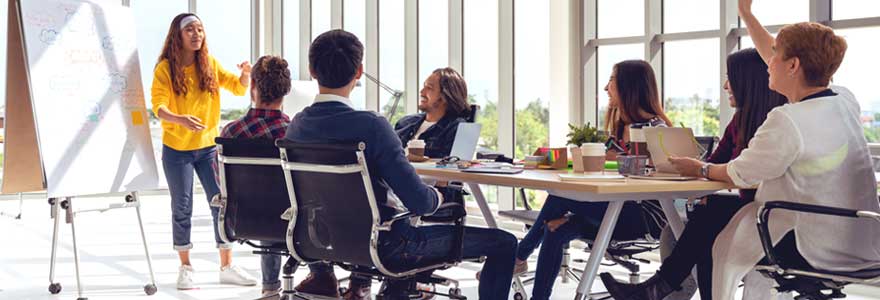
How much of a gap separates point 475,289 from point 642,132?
6.08ft

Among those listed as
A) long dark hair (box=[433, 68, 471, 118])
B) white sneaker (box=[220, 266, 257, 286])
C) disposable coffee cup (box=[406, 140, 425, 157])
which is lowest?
white sneaker (box=[220, 266, 257, 286])

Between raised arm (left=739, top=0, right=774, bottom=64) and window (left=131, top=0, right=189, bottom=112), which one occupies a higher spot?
window (left=131, top=0, right=189, bottom=112)

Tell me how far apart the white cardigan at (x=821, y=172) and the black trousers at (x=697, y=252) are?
0.89ft

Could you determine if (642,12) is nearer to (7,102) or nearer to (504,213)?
(504,213)

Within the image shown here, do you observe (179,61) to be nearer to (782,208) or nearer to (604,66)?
(604,66)

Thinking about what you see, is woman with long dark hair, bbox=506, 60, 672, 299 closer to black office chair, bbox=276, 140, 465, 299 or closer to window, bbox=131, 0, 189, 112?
black office chair, bbox=276, 140, 465, 299

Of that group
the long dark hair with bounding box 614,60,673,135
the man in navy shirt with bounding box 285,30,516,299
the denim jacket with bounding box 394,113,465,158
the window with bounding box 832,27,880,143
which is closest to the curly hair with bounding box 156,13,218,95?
the denim jacket with bounding box 394,113,465,158

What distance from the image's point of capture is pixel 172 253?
19.5 feet

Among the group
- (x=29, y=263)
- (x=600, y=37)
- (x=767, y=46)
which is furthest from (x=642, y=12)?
(x=29, y=263)

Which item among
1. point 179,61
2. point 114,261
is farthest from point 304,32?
point 179,61

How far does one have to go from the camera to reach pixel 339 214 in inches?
105

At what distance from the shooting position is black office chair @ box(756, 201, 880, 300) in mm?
2414

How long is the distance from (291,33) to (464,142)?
580 cm

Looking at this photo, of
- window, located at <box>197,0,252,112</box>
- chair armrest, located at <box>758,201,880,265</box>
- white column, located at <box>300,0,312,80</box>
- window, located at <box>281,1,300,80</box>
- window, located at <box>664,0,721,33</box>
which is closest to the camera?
chair armrest, located at <box>758,201,880,265</box>
